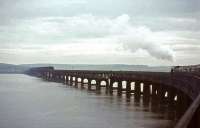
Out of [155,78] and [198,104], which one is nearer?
[198,104]

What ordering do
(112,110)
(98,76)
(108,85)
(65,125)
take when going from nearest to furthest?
(65,125), (112,110), (108,85), (98,76)

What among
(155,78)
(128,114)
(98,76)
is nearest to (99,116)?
(128,114)

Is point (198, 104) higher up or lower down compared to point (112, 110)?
higher up

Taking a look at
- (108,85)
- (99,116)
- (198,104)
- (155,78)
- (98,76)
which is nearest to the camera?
(198,104)

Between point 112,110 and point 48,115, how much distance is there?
7.00m

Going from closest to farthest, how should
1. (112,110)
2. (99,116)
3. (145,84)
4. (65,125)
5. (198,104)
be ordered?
1. (198,104)
2. (65,125)
3. (99,116)
4. (112,110)
5. (145,84)

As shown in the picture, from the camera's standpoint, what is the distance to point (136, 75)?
63344 millimetres

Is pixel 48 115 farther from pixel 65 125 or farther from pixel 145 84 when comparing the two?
pixel 145 84

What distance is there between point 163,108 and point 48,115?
11.9 meters

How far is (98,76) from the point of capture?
290 ft

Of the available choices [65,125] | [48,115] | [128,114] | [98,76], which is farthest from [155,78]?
[98,76]

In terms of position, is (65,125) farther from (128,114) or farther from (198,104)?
(198,104)

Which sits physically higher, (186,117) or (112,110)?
(186,117)

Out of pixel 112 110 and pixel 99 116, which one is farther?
pixel 112 110
